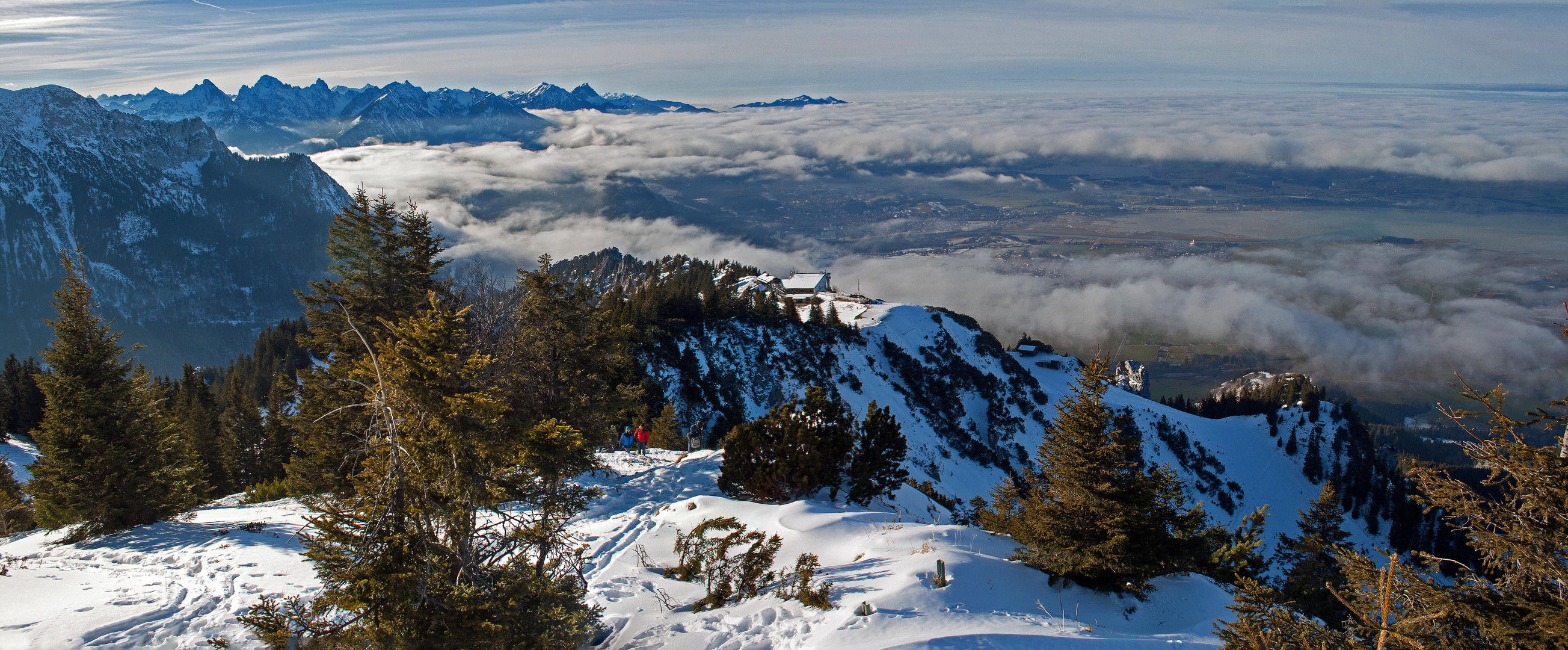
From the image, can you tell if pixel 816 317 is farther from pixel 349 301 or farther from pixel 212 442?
pixel 349 301

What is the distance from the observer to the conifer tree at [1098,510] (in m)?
12.2

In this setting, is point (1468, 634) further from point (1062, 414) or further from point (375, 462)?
point (375, 462)

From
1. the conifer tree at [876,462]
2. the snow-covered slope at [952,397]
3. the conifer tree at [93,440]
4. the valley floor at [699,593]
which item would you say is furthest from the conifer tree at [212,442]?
the conifer tree at [876,462]

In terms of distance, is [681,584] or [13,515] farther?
[13,515]

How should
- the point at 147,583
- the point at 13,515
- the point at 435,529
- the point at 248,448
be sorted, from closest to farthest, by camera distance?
the point at 435,529 < the point at 147,583 < the point at 13,515 < the point at 248,448

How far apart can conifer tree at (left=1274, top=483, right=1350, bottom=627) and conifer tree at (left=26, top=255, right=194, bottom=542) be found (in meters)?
30.2

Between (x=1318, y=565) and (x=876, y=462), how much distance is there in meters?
20.1

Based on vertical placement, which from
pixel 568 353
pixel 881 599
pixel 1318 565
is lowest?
pixel 1318 565

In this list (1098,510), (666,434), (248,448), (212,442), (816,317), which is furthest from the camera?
(816,317)

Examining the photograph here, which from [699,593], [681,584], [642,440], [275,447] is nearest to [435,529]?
[699,593]

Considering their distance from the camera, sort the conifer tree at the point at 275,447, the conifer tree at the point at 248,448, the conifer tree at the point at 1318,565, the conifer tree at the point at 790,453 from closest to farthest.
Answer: the conifer tree at the point at 790,453 < the conifer tree at the point at 1318,565 < the conifer tree at the point at 248,448 < the conifer tree at the point at 275,447

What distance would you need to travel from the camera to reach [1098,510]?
40.2ft

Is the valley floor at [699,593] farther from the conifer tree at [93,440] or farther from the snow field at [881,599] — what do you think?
→ the conifer tree at [93,440]

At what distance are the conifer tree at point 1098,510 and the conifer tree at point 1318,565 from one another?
403 inches
